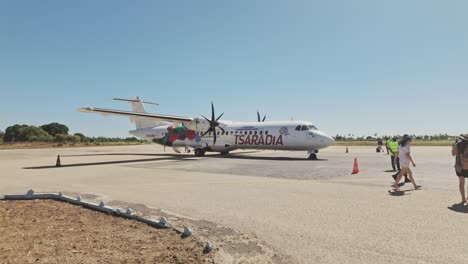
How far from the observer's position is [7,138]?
104 metres

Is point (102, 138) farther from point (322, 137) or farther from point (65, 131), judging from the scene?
point (322, 137)

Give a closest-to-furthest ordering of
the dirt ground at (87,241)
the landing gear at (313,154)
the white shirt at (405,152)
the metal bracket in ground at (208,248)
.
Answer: the dirt ground at (87,241) → the metal bracket in ground at (208,248) → the white shirt at (405,152) → the landing gear at (313,154)

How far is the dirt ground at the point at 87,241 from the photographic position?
4.32 metres

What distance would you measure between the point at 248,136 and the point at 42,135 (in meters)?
88.2

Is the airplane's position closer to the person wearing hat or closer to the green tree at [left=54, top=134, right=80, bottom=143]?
the person wearing hat

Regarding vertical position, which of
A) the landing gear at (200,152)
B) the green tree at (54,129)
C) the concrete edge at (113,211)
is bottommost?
the concrete edge at (113,211)

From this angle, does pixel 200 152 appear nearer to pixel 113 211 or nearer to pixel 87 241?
pixel 113 211

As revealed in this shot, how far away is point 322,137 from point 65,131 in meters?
114

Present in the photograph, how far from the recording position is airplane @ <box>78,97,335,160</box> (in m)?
24.0

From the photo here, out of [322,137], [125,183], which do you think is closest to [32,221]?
[125,183]

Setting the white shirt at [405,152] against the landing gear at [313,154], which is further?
the landing gear at [313,154]

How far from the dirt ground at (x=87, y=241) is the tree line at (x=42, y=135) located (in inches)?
3505

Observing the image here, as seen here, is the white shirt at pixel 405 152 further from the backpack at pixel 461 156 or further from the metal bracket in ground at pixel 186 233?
the metal bracket in ground at pixel 186 233

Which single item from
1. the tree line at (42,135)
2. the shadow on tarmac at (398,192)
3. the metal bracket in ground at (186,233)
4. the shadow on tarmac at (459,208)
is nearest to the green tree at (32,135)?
the tree line at (42,135)
